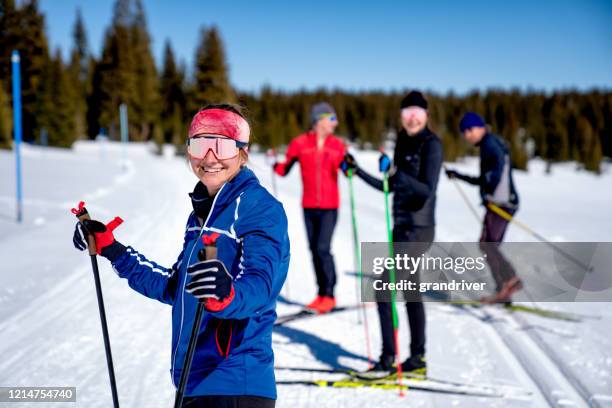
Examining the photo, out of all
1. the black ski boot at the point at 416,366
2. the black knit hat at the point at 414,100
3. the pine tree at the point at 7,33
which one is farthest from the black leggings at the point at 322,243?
the pine tree at the point at 7,33

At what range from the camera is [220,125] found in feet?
6.08

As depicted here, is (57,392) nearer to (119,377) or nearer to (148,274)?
(119,377)

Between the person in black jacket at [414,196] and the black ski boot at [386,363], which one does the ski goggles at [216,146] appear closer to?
the person in black jacket at [414,196]

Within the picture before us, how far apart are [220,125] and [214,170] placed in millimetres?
191

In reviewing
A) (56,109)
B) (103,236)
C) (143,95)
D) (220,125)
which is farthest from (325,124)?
(143,95)

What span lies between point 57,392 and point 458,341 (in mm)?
3377

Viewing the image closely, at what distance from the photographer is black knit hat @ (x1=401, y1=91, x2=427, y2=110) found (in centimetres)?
360

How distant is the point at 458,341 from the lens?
4430 millimetres

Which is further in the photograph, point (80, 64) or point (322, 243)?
point (80, 64)

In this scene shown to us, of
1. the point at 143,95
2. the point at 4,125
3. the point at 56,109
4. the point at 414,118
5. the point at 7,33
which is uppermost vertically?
the point at 7,33

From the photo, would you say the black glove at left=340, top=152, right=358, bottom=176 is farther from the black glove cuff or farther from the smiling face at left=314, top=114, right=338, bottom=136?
the black glove cuff

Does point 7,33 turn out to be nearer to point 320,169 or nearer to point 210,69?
point 210,69

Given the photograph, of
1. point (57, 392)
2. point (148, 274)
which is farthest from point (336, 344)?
point (148, 274)

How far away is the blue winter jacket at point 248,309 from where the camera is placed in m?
1.59
